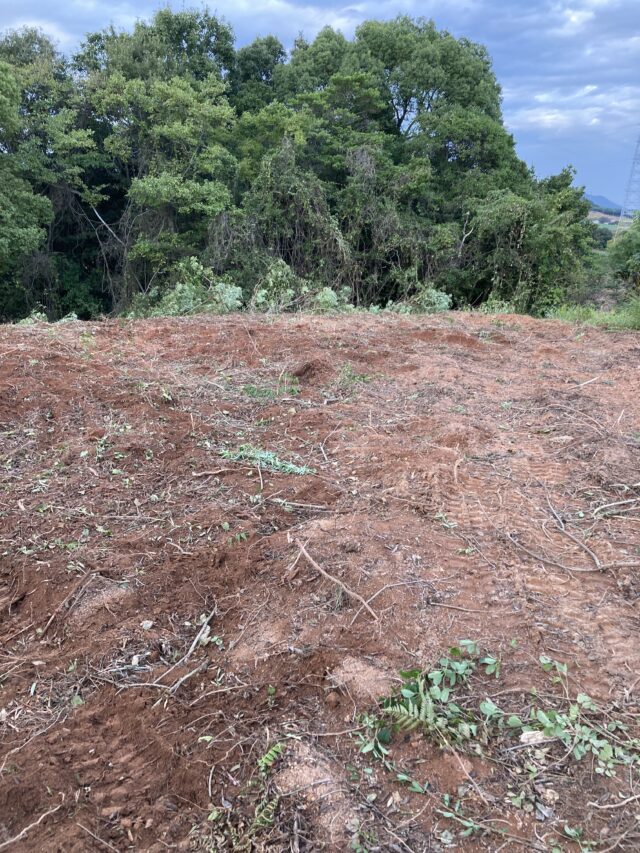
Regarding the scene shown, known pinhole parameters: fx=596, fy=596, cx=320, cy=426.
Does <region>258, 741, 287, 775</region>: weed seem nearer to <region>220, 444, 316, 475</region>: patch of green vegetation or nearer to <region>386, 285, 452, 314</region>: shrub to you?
<region>220, 444, 316, 475</region>: patch of green vegetation

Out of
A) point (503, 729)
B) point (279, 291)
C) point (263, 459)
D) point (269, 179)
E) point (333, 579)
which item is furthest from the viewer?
point (269, 179)

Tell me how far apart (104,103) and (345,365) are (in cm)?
1201

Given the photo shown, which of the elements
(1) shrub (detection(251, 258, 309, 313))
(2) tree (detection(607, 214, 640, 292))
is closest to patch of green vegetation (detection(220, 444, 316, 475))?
(1) shrub (detection(251, 258, 309, 313))

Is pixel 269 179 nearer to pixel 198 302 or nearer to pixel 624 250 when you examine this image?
pixel 198 302

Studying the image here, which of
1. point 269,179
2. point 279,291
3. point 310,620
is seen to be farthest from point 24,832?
point 269,179

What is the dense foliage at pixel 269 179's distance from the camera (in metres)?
11.3

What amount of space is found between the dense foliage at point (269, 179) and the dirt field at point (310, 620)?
5.26 m

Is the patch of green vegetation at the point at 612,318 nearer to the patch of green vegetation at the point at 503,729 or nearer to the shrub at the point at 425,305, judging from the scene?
the shrub at the point at 425,305

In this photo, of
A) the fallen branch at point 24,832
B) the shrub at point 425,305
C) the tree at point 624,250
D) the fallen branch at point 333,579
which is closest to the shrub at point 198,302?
the shrub at point 425,305

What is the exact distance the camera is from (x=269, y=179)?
11258 mm

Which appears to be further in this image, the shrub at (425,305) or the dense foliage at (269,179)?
the dense foliage at (269,179)

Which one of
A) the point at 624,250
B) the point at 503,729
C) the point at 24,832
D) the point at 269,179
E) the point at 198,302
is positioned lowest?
the point at 24,832

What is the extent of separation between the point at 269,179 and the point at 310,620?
10720 mm

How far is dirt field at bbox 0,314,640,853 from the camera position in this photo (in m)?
1.41
